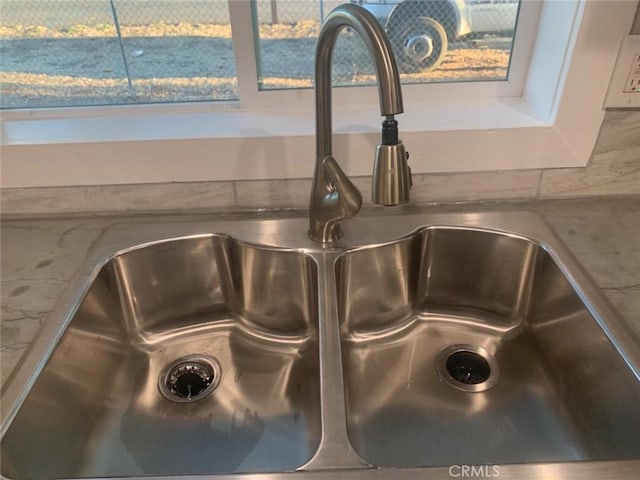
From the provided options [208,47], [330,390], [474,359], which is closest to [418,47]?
[208,47]

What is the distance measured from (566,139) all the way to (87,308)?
872 millimetres

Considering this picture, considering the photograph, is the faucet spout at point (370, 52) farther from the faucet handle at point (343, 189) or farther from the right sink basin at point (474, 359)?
the right sink basin at point (474, 359)

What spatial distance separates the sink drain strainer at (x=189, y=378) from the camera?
2.74 feet

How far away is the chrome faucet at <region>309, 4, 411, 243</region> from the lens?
638 millimetres

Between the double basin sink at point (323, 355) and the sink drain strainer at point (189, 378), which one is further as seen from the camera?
the sink drain strainer at point (189, 378)

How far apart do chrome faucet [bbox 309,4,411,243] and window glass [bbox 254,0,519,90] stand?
12.2 inches

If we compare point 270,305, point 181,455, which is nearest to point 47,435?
point 181,455

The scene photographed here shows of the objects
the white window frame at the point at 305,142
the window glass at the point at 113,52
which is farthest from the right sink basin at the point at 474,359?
the window glass at the point at 113,52

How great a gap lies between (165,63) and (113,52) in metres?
0.10

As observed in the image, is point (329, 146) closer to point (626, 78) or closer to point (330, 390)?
point (330, 390)
